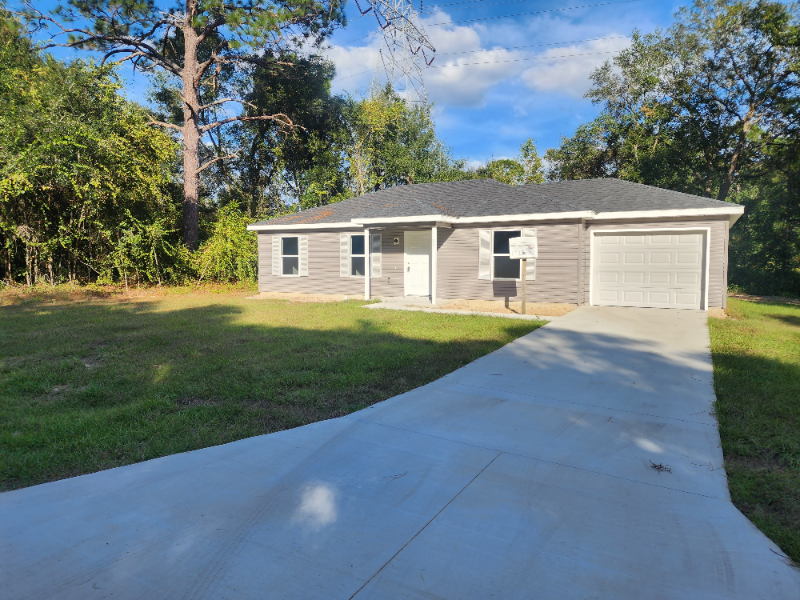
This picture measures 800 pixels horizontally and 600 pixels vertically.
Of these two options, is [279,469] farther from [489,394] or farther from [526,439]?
[489,394]

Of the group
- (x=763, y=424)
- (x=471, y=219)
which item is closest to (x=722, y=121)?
(x=471, y=219)

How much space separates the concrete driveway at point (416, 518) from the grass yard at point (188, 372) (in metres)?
0.52

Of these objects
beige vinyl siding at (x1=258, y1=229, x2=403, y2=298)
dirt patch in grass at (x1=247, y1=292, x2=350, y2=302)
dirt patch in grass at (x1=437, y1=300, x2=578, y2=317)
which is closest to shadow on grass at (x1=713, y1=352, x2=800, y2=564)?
dirt patch in grass at (x1=437, y1=300, x2=578, y2=317)

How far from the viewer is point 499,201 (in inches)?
547

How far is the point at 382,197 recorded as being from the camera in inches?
666

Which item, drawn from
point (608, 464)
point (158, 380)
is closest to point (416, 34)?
point (158, 380)

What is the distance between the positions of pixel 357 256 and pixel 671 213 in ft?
27.7

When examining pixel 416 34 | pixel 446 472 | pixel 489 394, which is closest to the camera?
pixel 446 472

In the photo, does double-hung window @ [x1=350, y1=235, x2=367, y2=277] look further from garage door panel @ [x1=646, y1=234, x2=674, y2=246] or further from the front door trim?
garage door panel @ [x1=646, y1=234, x2=674, y2=246]

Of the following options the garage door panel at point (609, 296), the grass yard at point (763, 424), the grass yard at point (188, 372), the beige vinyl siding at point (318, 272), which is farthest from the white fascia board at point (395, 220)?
the grass yard at point (763, 424)

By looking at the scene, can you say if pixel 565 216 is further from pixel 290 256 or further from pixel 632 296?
pixel 290 256

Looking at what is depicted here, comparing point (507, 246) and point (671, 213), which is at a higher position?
point (671, 213)

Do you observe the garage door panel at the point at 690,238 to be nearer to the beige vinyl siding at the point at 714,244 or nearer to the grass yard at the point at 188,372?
the beige vinyl siding at the point at 714,244

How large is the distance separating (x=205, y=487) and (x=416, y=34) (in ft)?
75.2
